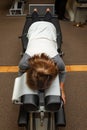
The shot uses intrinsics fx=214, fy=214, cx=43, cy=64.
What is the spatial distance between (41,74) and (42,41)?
59 centimetres

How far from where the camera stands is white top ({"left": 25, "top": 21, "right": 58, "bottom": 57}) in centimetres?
179

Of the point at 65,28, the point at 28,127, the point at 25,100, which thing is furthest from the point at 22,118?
the point at 65,28

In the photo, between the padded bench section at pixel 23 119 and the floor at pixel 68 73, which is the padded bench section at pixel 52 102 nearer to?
the padded bench section at pixel 23 119

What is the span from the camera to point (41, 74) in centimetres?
139

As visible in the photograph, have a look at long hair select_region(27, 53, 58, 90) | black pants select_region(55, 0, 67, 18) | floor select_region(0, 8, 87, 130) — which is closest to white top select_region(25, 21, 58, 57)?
long hair select_region(27, 53, 58, 90)

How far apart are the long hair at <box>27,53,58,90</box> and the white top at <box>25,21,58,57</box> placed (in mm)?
322

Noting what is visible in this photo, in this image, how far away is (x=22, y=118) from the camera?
1.57 m

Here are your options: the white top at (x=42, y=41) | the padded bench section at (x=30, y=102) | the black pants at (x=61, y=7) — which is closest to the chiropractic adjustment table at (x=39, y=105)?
the padded bench section at (x=30, y=102)

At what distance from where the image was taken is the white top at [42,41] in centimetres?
179

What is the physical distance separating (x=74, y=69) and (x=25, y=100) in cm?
138

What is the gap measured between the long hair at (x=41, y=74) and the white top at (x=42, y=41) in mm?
322

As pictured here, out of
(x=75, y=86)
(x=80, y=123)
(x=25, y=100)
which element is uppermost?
(x=25, y=100)

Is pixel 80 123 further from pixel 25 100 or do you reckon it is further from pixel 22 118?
pixel 25 100

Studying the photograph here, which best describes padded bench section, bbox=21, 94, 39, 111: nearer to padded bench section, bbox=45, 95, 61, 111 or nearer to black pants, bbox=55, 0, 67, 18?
padded bench section, bbox=45, 95, 61, 111
